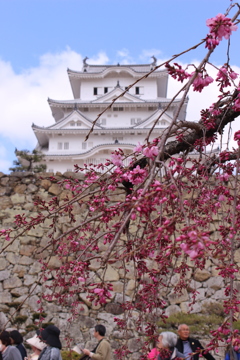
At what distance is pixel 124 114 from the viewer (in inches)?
759

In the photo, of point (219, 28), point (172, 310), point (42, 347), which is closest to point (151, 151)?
point (219, 28)

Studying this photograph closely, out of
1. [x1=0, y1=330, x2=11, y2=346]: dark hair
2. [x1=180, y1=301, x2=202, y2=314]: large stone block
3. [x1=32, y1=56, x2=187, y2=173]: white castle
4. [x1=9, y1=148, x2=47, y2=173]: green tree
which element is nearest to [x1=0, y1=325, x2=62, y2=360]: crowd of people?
[x1=0, y1=330, x2=11, y2=346]: dark hair

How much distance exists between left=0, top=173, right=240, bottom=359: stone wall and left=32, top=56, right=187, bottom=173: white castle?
34.1 ft

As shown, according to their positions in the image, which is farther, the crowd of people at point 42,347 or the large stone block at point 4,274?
the large stone block at point 4,274

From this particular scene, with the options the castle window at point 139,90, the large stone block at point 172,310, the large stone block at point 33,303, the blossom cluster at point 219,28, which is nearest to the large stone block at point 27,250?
the large stone block at point 33,303

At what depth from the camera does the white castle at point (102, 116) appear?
1705 cm

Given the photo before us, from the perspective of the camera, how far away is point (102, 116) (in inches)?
736

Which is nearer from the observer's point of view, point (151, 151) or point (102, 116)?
point (151, 151)

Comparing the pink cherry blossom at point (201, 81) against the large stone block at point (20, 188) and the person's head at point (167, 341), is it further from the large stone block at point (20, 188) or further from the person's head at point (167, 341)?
the large stone block at point (20, 188)

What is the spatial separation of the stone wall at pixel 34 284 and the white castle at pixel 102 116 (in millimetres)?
10405

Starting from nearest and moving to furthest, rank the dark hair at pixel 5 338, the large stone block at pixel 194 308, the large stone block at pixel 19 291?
the dark hair at pixel 5 338 → the large stone block at pixel 194 308 → the large stone block at pixel 19 291

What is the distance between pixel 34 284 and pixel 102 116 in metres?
14.6

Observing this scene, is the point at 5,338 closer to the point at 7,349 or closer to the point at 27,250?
the point at 7,349

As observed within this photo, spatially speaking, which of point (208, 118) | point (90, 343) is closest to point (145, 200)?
point (208, 118)
